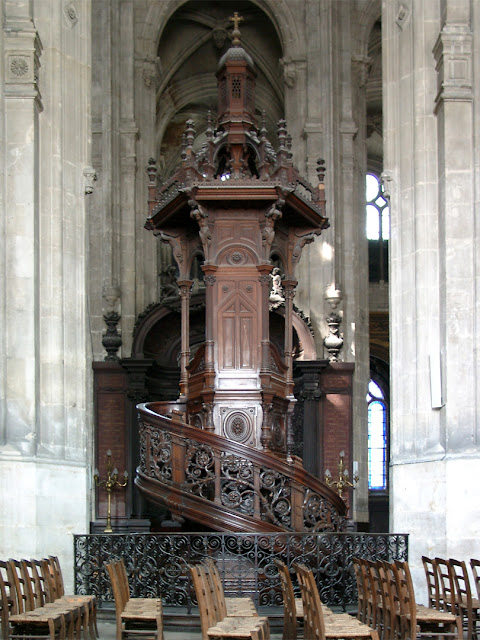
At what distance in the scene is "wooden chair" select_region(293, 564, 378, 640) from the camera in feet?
24.9

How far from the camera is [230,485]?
13.0 meters

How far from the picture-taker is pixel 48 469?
12055 millimetres

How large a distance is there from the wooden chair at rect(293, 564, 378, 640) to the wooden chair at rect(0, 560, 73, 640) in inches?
74.1

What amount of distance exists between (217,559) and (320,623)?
4895 mm

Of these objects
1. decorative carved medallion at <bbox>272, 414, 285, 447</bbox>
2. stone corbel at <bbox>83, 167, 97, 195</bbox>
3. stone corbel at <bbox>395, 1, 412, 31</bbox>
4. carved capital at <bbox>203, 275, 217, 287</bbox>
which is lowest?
decorative carved medallion at <bbox>272, 414, 285, 447</bbox>

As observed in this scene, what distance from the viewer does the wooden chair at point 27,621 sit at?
8.55 m

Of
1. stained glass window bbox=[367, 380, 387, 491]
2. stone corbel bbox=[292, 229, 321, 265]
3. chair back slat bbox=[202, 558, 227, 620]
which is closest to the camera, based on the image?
chair back slat bbox=[202, 558, 227, 620]

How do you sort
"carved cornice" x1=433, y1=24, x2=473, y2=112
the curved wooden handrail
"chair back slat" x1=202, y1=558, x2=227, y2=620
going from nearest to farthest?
"chair back slat" x1=202, y1=558, x2=227, y2=620 → "carved cornice" x1=433, y1=24, x2=473, y2=112 → the curved wooden handrail

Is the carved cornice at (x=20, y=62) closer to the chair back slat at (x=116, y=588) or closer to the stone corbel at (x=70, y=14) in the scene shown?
the stone corbel at (x=70, y=14)

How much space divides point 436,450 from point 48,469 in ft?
13.6

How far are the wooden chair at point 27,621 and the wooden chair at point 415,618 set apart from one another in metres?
2.59

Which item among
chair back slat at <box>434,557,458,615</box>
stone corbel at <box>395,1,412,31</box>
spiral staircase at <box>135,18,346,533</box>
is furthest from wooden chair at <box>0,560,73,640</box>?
stone corbel at <box>395,1,412,31</box>

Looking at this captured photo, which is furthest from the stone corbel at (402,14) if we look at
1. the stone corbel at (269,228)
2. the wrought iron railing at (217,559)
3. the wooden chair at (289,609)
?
the wooden chair at (289,609)

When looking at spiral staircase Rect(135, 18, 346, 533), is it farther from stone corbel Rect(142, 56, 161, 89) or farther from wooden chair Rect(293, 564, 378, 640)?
stone corbel Rect(142, 56, 161, 89)
